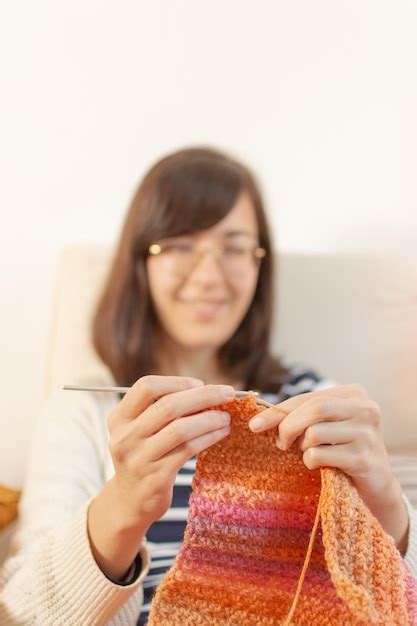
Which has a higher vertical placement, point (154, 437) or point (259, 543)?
point (154, 437)

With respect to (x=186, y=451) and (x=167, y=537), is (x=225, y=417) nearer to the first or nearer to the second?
(x=186, y=451)

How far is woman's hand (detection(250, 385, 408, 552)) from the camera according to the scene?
1.86ft

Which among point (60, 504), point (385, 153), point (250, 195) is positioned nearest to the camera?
point (60, 504)

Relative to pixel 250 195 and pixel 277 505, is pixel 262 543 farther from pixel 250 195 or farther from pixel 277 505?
pixel 250 195

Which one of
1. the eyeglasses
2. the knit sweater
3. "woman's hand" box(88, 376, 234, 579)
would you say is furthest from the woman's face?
"woman's hand" box(88, 376, 234, 579)

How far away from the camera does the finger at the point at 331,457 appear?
562mm

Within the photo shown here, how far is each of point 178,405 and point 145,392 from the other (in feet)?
0.11

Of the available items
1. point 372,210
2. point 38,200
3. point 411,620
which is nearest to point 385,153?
point 372,210

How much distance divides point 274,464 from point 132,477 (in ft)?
0.47

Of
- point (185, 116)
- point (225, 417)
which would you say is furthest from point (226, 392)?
point (185, 116)

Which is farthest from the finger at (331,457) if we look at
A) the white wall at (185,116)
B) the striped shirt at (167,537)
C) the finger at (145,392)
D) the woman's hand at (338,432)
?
the white wall at (185,116)

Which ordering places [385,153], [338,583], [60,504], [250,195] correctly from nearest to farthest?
[338,583], [60,504], [250,195], [385,153]

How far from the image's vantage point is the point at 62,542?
662mm

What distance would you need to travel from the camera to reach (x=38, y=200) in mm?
1341
